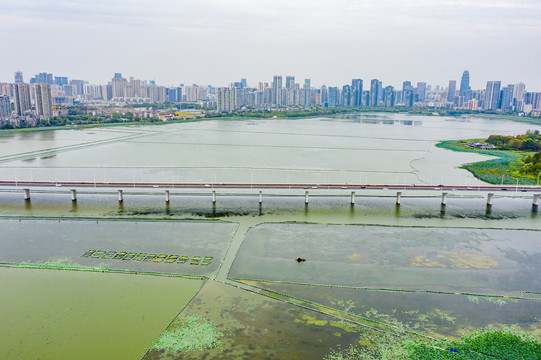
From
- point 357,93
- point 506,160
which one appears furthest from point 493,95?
point 506,160

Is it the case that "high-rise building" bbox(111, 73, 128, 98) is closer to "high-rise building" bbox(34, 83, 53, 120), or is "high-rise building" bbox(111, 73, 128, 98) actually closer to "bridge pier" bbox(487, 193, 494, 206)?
"high-rise building" bbox(34, 83, 53, 120)

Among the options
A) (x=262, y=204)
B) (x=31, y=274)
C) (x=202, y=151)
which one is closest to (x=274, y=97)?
(x=202, y=151)

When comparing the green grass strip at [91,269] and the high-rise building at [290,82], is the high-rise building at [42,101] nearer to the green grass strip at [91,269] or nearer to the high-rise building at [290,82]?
the green grass strip at [91,269]

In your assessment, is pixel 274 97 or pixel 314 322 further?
pixel 274 97

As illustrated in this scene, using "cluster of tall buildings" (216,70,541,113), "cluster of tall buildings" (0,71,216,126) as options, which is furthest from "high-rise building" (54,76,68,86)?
"cluster of tall buildings" (216,70,541,113)

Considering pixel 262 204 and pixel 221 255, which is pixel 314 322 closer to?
pixel 221 255

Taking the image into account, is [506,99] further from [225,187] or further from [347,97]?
[225,187]
